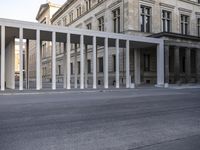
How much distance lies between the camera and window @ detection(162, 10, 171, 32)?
3838 centimetres

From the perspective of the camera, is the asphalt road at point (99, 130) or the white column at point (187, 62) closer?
the asphalt road at point (99, 130)

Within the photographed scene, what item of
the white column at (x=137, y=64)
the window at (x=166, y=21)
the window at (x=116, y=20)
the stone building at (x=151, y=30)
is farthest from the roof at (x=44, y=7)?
the white column at (x=137, y=64)

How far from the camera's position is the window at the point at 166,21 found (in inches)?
1511

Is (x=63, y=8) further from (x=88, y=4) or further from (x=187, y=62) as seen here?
(x=187, y=62)

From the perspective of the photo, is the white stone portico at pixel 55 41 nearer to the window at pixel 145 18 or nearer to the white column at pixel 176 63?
the white column at pixel 176 63

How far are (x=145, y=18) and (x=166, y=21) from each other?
164 inches

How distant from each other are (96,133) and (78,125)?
1.08m

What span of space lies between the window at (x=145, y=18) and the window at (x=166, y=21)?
2.74m

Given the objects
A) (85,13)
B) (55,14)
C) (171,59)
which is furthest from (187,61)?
(55,14)

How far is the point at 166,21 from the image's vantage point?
38.8 meters

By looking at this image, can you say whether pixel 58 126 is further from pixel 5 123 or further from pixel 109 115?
pixel 109 115

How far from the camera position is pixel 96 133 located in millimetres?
6637

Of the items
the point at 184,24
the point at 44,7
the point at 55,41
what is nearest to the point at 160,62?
the point at 55,41

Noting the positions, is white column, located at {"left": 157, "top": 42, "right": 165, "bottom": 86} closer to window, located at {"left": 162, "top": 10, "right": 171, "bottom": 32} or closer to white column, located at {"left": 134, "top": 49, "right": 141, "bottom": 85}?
white column, located at {"left": 134, "top": 49, "right": 141, "bottom": 85}
